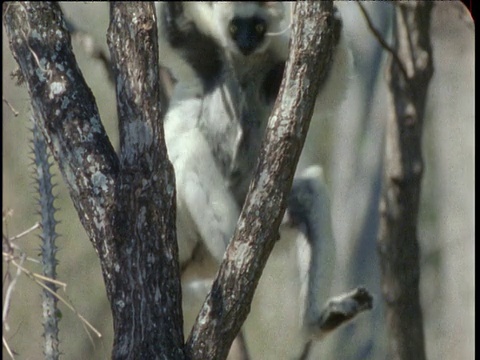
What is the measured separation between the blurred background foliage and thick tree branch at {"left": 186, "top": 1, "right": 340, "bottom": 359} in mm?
1323

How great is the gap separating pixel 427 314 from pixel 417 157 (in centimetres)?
87

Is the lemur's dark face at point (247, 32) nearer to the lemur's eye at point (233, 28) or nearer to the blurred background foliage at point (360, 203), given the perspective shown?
the lemur's eye at point (233, 28)

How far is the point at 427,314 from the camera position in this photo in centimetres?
420

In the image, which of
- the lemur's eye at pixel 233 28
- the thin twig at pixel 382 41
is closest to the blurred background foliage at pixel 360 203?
the thin twig at pixel 382 41

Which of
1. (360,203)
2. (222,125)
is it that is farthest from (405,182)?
(222,125)

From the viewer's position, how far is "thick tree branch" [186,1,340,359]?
2.63 m

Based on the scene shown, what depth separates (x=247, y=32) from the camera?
3.84 metres

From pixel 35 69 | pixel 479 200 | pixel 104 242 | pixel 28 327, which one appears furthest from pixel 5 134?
pixel 479 200

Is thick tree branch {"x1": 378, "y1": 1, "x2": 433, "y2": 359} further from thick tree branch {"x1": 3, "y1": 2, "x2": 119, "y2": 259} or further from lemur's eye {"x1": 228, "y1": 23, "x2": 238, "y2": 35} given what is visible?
thick tree branch {"x1": 3, "y1": 2, "x2": 119, "y2": 259}

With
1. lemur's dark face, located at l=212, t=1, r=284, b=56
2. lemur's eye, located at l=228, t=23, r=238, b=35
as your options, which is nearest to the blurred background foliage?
lemur's dark face, located at l=212, t=1, r=284, b=56

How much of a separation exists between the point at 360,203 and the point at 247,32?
4.00 feet

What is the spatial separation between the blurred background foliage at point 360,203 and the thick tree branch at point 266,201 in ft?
4.34

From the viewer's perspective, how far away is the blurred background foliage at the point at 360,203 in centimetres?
418

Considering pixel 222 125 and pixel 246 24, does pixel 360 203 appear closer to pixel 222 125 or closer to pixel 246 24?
pixel 222 125
